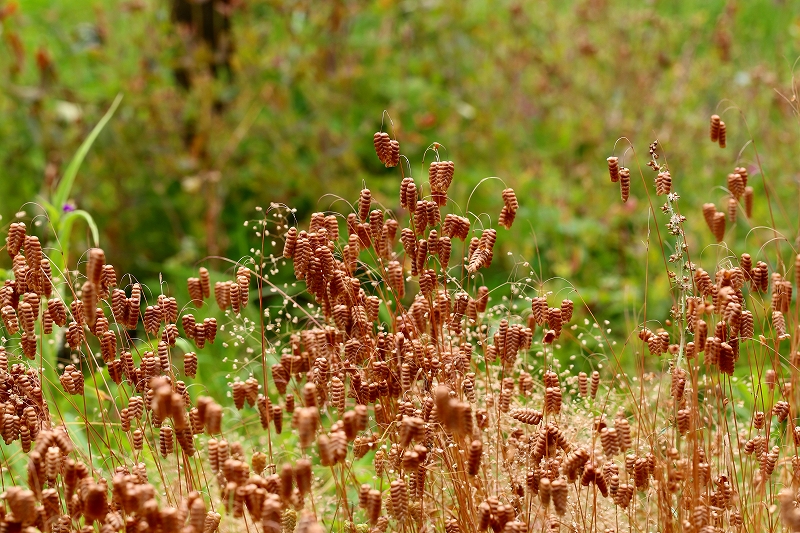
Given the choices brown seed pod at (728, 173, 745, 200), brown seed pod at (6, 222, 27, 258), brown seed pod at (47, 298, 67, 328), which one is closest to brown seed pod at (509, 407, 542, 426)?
brown seed pod at (728, 173, 745, 200)

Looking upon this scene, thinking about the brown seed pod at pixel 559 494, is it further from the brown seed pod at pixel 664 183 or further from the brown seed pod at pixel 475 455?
the brown seed pod at pixel 664 183

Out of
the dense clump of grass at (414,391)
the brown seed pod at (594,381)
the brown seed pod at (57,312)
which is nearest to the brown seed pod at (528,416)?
the dense clump of grass at (414,391)

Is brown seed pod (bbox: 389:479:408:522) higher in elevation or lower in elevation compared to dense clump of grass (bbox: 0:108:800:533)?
lower

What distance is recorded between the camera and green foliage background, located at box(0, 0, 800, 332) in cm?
516

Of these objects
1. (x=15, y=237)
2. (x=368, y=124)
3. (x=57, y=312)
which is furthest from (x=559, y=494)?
(x=368, y=124)

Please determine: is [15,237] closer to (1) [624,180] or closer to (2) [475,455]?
(2) [475,455]

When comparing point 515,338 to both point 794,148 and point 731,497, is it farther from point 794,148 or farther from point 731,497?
point 794,148

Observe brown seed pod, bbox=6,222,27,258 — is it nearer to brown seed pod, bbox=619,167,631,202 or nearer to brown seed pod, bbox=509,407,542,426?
brown seed pod, bbox=509,407,542,426

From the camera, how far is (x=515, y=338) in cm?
214

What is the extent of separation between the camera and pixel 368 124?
5426mm

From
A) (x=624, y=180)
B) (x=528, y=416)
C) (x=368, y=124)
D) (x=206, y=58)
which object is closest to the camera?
(x=528, y=416)

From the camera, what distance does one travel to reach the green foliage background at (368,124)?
516cm

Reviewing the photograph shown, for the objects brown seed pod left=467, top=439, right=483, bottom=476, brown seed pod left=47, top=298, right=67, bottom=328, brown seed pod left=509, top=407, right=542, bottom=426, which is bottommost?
brown seed pod left=467, top=439, right=483, bottom=476

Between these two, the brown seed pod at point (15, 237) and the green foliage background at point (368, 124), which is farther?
the green foliage background at point (368, 124)
